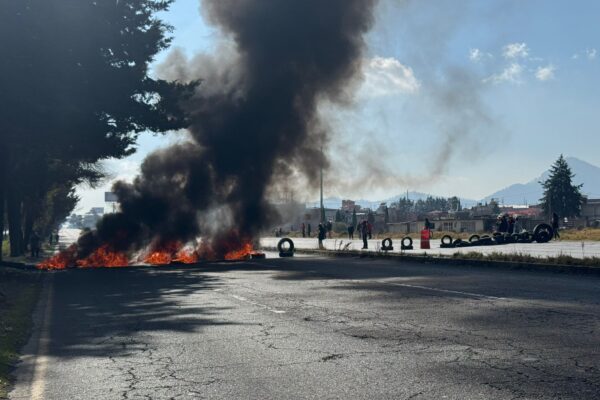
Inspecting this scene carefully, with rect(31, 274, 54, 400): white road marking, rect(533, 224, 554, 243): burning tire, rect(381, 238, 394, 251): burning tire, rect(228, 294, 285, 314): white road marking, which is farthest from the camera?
rect(533, 224, 554, 243): burning tire

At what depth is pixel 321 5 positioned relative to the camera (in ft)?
116

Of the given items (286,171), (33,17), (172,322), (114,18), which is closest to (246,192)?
(286,171)

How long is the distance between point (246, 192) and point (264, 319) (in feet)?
74.6

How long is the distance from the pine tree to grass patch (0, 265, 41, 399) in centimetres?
8379

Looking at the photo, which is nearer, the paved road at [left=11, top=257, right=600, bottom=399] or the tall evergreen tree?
the paved road at [left=11, top=257, right=600, bottom=399]

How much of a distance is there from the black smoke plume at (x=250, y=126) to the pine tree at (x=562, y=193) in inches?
2708

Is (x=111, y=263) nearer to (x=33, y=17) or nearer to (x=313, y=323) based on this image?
(x=33, y=17)

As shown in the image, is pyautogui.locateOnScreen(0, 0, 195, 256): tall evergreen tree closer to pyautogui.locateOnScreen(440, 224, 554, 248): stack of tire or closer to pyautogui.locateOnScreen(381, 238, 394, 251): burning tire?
pyautogui.locateOnScreen(381, 238, 394, 251): burning tire

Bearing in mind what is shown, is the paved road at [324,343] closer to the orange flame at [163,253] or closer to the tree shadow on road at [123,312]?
the tree shadow on road at [123,312]

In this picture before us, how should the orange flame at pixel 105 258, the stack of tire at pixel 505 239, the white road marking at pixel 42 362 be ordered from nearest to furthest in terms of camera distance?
the white road marking at pixel 42 362 < the orange flame at pixel 105 258 < the stack of tire at pixel 505 239

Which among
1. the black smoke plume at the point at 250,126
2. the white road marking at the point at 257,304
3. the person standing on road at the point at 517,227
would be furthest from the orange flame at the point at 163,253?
the person standing on road at the point at 517,227

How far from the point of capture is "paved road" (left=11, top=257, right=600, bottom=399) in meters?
6.78

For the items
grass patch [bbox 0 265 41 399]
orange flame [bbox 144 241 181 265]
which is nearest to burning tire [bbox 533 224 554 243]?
orange flame [bbox 144 241 181 265]

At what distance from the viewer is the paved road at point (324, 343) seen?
6.78 m
